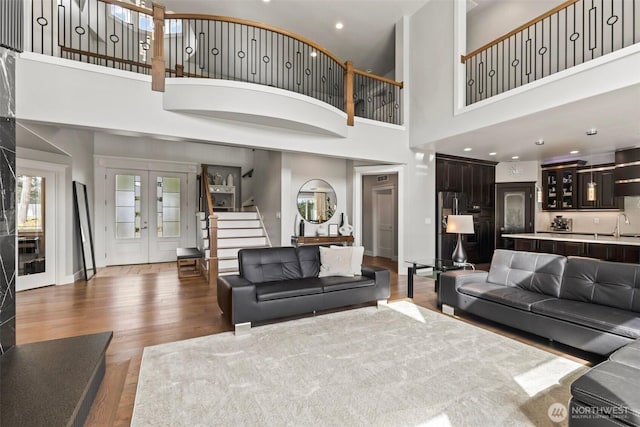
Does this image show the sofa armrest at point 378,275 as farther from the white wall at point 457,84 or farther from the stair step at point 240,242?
the stair step at point 240,242

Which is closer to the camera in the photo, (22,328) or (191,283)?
(22,328)

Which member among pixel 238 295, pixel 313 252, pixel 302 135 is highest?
pixel 302 135

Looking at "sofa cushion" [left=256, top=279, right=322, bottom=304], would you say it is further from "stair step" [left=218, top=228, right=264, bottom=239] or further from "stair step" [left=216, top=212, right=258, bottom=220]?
"stair step" [left=216, top=212, right=258, bottom=220]

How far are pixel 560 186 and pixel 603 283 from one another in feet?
17.5

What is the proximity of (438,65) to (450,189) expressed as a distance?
2.72m

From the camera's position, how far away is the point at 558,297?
10.6ft

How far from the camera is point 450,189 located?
23.2 feet

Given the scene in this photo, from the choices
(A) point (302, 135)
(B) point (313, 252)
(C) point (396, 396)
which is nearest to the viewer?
(C) point (396, 396)

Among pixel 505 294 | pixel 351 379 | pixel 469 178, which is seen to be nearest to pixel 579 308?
pixel 505 294

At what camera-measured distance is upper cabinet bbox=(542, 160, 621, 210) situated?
6.48m

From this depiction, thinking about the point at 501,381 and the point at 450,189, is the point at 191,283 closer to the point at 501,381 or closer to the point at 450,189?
the point at 501,381

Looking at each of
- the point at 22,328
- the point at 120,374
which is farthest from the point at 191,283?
the point at 120,374

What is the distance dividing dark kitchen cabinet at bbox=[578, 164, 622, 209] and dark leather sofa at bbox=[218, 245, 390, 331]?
5.72 m

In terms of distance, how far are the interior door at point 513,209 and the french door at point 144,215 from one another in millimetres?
8188
